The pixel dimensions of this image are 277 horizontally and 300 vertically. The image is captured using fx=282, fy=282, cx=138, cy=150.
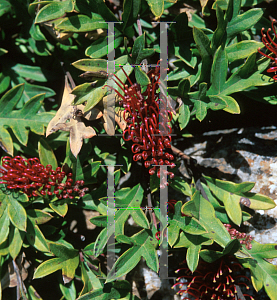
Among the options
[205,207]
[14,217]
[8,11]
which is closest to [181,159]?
[205,207]

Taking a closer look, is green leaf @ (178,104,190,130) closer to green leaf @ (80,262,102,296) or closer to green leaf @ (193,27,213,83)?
green leaf @ (193,27,213,83)

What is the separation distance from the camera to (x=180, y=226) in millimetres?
919

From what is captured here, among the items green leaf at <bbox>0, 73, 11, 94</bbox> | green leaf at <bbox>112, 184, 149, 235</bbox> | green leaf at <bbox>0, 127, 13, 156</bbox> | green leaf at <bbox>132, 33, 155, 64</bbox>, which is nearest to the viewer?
green leaf at <bbox>132, 33, 155, 64</bbox>

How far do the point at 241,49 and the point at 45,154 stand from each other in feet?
2.56

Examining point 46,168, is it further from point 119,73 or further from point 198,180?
point 198,180

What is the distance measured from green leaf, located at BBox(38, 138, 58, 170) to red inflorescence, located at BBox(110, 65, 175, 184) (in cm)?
33

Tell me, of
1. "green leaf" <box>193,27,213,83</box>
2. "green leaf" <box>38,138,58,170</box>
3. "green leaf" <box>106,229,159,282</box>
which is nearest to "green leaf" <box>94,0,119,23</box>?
"green leaf" <box>193,27,213,83</box>

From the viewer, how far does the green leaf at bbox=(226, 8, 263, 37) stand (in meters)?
0.91

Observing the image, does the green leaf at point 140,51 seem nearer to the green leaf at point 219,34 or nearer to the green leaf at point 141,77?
the green leaf at point 141,77

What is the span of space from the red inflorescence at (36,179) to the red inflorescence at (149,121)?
280 millimetres

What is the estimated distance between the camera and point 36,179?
964 mm

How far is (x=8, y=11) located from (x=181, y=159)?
0.94 meters

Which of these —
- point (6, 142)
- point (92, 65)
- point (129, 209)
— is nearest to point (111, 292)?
point (129, 209)

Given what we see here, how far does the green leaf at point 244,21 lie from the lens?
2.99ft
